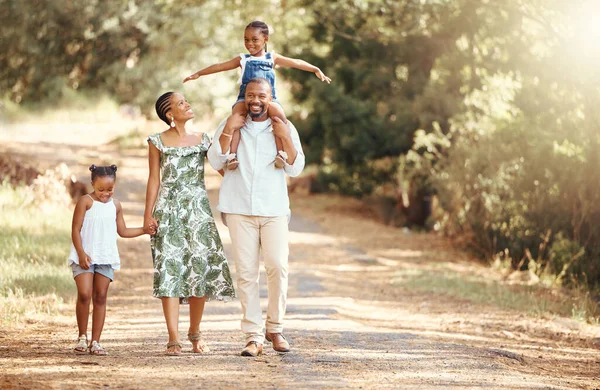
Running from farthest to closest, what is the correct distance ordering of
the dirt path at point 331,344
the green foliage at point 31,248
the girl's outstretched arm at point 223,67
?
1. the green foliage at point 31,248
2. the girl's outstretched arm at point 223,67
3. the dirt path at point 331,344

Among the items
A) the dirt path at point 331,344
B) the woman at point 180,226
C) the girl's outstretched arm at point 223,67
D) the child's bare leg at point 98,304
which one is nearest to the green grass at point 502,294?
the dirt path at point 331,344

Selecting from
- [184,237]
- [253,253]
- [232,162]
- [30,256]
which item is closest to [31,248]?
[30,256]

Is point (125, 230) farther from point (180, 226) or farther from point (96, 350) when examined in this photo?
point (96, 350)

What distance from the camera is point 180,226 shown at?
6574 millimetres

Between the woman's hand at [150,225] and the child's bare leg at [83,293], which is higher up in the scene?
the woman's hand at [150,225]

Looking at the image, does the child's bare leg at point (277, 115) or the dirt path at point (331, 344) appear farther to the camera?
the child's bare leg at point (277, 115)

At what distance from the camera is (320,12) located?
17172 mm

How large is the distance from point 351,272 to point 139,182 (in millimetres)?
8296

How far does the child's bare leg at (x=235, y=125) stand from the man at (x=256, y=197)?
0.04 m

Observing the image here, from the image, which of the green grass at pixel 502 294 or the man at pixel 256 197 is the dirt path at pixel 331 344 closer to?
the green grass at pixel 502 294

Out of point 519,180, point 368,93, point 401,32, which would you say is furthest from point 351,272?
point 368,93

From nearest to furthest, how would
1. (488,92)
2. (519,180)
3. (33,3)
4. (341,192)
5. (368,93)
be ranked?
(519,180)
(488,92)
(368,93)
(341,192)
(33,3)

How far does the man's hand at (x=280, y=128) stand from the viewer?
643cm

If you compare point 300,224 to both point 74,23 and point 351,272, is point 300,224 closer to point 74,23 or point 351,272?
point 351,272
